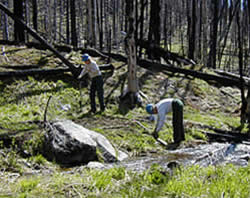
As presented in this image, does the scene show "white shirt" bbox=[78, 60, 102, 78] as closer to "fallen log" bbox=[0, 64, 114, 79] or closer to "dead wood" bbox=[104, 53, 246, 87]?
"fallen log" bbox=[0, 64, 114, 79]

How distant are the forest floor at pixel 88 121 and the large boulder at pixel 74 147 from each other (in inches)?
9.2

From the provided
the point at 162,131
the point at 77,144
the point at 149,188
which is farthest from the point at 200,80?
the point at 149,188

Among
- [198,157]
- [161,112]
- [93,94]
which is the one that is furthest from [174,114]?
[93,94]

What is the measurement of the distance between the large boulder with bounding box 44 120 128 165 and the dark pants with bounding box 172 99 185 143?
1.55m

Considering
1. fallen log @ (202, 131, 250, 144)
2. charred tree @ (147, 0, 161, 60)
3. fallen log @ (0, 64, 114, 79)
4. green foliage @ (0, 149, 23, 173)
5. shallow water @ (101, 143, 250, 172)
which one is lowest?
fallen log @ (202, 131, 250, 144)

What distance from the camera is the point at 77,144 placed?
549cm

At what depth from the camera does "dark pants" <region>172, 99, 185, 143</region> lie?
22.7 feet

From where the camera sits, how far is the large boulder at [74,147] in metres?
5.45

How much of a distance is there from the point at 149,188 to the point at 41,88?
287 inches

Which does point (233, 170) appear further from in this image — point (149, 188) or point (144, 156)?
point (144, 156)

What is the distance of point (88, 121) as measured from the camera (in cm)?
798

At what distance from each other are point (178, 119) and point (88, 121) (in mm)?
2507

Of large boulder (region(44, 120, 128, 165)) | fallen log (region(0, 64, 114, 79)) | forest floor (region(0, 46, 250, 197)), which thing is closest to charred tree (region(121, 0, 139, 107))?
forest floor (region(0, 46, 250, 197))

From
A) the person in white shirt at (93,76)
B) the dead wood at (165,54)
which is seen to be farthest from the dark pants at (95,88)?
the dead wood at (165,54)
